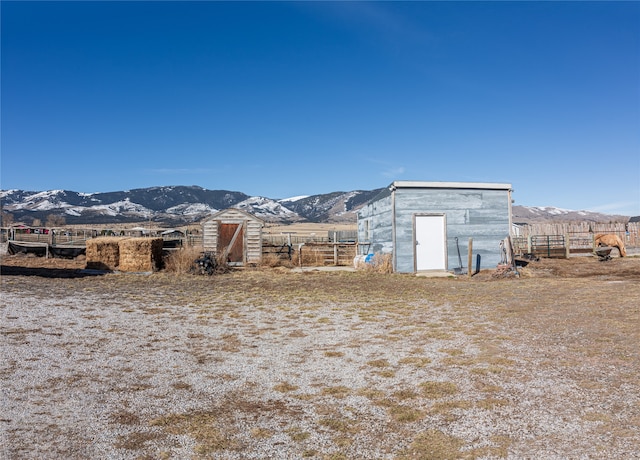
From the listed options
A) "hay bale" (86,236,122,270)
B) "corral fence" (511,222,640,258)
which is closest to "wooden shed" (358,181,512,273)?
"corral fence" (511,222,640,258)

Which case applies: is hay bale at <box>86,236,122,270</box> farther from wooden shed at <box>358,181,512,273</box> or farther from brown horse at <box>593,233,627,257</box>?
brown horse at <box>593,233,627,257</box>

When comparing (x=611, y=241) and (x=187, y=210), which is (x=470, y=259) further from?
(x=187, y=210)

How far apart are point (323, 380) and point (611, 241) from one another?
24841 millimetres

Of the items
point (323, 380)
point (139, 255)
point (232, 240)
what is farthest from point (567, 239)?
point (323, 380)

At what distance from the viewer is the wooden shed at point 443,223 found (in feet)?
56.6

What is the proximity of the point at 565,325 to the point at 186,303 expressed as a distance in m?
7.76

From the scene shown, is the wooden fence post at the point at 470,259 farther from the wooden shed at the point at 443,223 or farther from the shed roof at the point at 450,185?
the shed roof at the point at 450,185

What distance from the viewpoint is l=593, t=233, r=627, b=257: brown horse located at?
23.4 meters

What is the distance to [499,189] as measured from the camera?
58.9 ft

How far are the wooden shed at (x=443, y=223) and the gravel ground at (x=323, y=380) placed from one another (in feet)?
24.9

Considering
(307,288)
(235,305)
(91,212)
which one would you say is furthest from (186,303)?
(91,212)

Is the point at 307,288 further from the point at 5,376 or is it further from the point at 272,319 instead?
the point at 5,376

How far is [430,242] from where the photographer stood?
17.4 m

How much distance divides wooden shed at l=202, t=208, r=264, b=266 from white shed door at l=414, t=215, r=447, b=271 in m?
7.87
